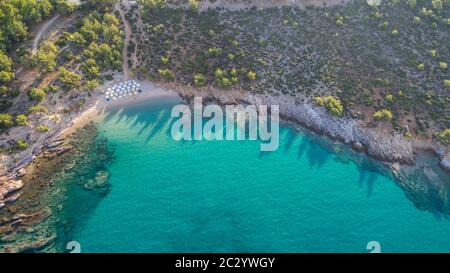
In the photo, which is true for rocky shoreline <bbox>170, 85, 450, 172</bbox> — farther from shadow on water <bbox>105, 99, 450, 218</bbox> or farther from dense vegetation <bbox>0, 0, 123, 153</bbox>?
dense vegetation <bbox>0, 0, 123, 153</bbox>

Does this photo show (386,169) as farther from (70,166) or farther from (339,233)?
(70,166)

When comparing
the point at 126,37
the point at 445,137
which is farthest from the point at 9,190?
the point at 445,137

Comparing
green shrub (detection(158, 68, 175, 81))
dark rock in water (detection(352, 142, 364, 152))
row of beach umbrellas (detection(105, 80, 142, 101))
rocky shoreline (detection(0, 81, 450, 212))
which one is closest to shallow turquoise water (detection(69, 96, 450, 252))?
dark rock in water (detection(352, 142, 364, 152))

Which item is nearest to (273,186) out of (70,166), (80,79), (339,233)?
(339,233)

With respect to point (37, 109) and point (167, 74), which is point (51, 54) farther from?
point (167, 74)

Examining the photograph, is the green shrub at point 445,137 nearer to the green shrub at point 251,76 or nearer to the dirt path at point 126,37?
the green shrub at point 251,76

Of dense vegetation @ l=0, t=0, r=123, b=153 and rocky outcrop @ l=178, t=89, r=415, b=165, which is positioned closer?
rocky outcrop @ l=178, t=89, r=415, b=165
